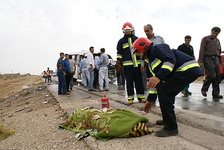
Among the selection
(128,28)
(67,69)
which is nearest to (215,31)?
(128,28)

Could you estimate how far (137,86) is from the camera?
564cm

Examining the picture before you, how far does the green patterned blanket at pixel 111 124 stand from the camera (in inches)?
117

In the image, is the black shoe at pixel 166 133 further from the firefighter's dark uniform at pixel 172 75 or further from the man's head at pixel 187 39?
the man's head at pixel 187 39

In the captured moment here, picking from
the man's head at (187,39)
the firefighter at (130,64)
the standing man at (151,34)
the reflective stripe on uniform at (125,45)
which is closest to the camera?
the standing man at (151,34)

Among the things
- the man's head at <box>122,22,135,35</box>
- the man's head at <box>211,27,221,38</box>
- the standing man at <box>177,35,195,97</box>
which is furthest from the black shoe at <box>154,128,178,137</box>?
the standing man at <box>177,35,195,97</box>

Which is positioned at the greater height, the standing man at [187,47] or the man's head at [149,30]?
the man's head at [149,30]

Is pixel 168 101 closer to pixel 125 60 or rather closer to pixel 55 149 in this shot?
pixel 55 149

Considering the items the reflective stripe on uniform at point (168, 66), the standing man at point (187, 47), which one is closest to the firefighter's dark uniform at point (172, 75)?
the reflective stripe on uniform at point (168, 66)

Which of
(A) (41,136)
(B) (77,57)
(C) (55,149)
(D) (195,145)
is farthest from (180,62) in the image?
(B) (77,57)

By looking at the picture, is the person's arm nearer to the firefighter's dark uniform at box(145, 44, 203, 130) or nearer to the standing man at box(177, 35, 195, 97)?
the standing man at box(177, 35, 195, 97)

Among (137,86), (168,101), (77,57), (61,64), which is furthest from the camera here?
(77,57)

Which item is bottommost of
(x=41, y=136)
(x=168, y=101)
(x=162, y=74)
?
(x=41, y=136)

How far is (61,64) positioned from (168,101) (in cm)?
648

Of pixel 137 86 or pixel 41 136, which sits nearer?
pixel 41 136
